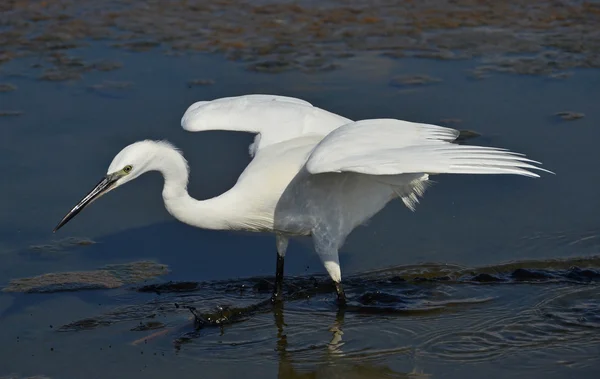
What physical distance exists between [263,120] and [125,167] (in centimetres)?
119

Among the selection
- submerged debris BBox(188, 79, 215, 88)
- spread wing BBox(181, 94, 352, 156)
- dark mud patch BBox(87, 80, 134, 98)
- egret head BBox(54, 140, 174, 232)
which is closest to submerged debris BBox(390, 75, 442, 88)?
submerged debris BBox(188, 79, 215, 88)

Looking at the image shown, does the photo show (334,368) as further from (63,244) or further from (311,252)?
(63,244)

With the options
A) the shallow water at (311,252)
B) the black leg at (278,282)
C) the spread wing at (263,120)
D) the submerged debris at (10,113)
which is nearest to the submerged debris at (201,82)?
the shallow water at (311,252)

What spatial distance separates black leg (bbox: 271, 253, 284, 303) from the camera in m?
6.43

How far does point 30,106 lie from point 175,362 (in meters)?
4.16

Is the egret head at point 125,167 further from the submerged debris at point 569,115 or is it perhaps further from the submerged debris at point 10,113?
the submerged debris at point 569,115

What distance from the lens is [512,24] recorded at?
1054 centimetres

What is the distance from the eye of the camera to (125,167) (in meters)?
5.80

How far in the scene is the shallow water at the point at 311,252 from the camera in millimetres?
5672

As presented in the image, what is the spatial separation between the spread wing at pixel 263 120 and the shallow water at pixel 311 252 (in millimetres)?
Result: 896

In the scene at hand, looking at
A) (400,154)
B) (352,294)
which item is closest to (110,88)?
(352,294)

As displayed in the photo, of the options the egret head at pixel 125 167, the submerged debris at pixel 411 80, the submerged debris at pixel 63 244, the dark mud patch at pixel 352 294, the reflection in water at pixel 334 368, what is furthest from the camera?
the submerged debris at pixel 411 80

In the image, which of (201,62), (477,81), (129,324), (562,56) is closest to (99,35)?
(201,62)

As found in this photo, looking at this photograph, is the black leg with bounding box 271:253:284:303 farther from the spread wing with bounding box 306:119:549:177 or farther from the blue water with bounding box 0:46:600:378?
the spread wing with bounding box 306:119:549:177
